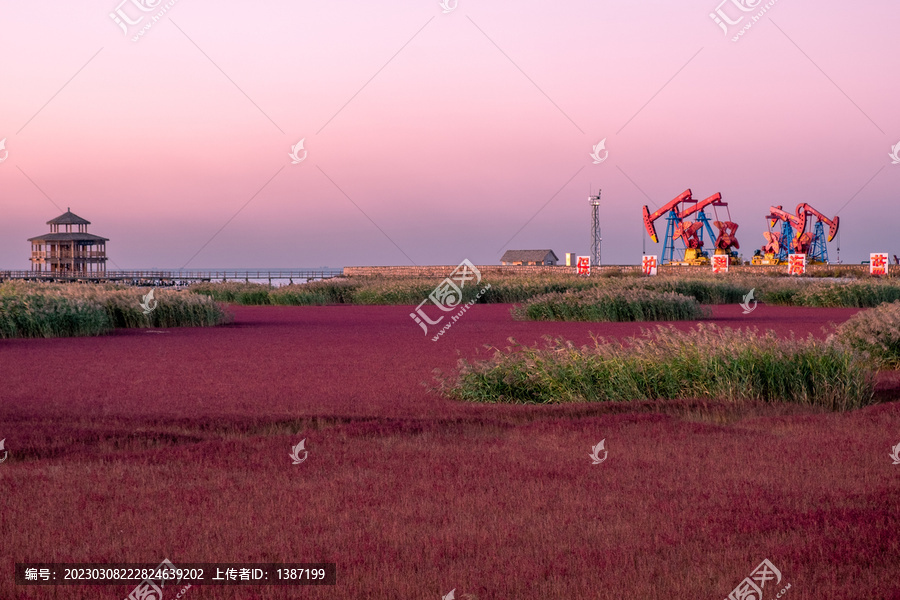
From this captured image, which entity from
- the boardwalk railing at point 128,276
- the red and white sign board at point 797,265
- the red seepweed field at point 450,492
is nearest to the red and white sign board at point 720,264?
the red and white sign board at point 797,265

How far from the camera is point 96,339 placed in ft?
56.3

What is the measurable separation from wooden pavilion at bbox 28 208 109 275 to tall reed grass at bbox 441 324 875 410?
67.5 meters

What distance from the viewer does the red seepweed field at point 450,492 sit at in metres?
3.94

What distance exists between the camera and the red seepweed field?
155 inches

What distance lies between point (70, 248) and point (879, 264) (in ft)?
192

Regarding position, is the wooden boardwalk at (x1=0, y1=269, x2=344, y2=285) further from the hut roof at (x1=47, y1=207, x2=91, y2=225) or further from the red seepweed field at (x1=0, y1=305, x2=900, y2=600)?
the red seepweed field at (x1=0, y1=305, x2=900, y2=600)

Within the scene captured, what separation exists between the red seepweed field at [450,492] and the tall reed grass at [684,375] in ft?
1.37

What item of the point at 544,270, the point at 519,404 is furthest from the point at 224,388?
the point at 544,270

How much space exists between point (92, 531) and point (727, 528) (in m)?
3.27

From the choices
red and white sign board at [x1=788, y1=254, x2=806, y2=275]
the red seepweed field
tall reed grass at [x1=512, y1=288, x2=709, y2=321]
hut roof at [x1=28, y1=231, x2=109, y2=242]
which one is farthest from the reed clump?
hut roof at [x1=28, y1=231, x2=109, y2=242]

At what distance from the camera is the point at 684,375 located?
366 inches

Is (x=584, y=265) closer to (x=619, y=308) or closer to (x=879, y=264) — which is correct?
(x=879, y=264)

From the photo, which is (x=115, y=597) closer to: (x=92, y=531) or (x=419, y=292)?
(x=92, y=531)

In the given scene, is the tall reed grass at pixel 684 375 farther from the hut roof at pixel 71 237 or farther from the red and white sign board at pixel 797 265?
the hut roof at pixel 71 237
